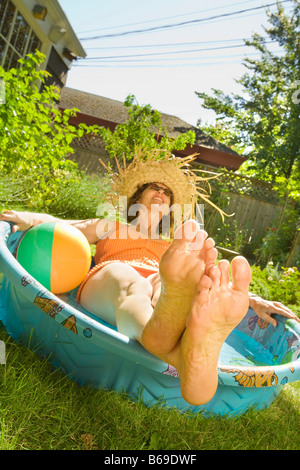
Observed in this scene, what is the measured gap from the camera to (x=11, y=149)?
365 centimetres

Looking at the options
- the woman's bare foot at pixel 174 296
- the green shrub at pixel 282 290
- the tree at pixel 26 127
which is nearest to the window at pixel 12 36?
the tree at pixel 26 127

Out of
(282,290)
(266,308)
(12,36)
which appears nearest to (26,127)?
(266,308)

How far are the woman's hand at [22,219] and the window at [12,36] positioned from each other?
484cm

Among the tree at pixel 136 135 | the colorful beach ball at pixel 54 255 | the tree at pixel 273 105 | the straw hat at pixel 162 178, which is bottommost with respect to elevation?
the colorful beach ball at pixel 54 255

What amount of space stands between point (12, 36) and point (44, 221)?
530cm

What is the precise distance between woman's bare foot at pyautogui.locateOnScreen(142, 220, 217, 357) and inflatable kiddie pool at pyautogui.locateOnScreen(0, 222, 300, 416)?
8 cm

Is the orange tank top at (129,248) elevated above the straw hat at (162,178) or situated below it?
below

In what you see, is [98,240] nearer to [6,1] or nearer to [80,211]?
[80,211]

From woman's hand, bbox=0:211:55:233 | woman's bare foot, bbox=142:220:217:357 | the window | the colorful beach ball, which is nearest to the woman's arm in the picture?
woman's hand, bbox=0:211:55:233

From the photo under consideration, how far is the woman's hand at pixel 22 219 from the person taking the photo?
7.41 ft

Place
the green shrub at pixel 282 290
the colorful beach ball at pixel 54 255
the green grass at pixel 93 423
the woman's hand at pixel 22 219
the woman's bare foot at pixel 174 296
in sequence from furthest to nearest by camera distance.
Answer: the green shrub at pixel 282 290
the woman's hand at pixel 22 219
the colorful beach ball at pixel 54 255
the woman's bare foot at pixel 174 296
the green grass at pixel 93 423

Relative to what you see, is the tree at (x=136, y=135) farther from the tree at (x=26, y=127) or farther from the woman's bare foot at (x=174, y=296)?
the woman's bare foot at (x=174, y=296)

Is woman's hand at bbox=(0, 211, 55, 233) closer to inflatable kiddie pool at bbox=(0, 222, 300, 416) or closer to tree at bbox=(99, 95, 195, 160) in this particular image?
inflatable kiddie pool at bbox=(0, 222, 300, 416)
